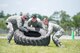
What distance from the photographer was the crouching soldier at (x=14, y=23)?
1470cm

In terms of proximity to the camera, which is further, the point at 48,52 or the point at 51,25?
the point at 51,25

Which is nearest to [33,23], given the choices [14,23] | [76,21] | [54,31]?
[14,23]

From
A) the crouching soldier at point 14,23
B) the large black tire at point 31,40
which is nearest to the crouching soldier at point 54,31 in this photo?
the large black tire at point 31,40

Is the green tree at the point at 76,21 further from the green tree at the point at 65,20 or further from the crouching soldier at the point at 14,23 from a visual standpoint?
the crouching soldier at the point at 14,23

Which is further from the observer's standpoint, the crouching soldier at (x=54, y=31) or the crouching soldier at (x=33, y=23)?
the crouching soldier at (x=33, y=23)

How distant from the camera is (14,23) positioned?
1545cm

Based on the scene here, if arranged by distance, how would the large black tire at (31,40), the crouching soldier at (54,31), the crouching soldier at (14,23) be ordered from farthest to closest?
the crouching soldier at (14,23), the crouching soldier at (54,31), the large black tire at (31,40)

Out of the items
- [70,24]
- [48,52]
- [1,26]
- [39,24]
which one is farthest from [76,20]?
[48,52]

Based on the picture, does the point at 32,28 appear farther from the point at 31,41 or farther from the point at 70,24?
the point at 70,24

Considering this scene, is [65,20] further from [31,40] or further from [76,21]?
[31,40]

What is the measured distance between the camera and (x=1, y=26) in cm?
7431

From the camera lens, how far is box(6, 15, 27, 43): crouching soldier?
1470 cm

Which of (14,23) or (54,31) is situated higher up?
(14,23)

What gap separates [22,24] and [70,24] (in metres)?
53.3
